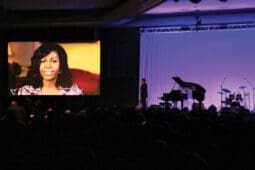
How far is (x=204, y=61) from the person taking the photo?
69.4 ft

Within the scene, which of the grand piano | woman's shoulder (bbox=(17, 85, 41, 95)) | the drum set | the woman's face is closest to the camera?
the grand piano

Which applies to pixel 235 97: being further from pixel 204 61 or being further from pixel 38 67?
pixel 38 67

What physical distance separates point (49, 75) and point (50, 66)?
420mm

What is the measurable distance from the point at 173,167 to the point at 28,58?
17.1 meters

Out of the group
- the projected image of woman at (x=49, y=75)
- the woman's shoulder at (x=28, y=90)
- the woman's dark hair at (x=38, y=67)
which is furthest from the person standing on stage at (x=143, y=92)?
the woman's shoulder at (x=28, y=90)

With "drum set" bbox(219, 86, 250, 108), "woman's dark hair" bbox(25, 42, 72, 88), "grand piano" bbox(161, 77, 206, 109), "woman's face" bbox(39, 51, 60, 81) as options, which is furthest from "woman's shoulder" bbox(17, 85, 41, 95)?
"drum set" bbox(219, 86, 250, 108)

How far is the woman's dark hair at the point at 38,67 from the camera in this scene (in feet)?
69.9

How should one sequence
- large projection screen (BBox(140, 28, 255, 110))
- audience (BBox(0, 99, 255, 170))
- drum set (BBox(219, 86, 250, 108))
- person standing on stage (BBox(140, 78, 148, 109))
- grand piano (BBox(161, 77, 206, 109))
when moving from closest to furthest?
audience (BBox(0, 99, 255, 170)), grand piano (BBox(161, 77, 206, 109)), drum set (BBox(219, 86, 250, 108)), large projection screen (BBox(140, 28, 255, 110)), person standing on stage (BBox(140, 78, 148, 109))

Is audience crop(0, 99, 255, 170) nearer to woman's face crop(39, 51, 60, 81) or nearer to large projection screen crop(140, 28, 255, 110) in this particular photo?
large projection screen crop(140, 28, 255, 110)

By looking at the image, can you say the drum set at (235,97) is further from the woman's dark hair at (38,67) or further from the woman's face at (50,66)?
the woman's face at (50,66)

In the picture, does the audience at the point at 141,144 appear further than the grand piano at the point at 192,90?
No

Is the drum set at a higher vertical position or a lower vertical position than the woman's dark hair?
lower

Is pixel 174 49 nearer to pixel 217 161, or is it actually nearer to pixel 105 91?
pixel 105 91

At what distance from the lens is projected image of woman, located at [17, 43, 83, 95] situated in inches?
837
